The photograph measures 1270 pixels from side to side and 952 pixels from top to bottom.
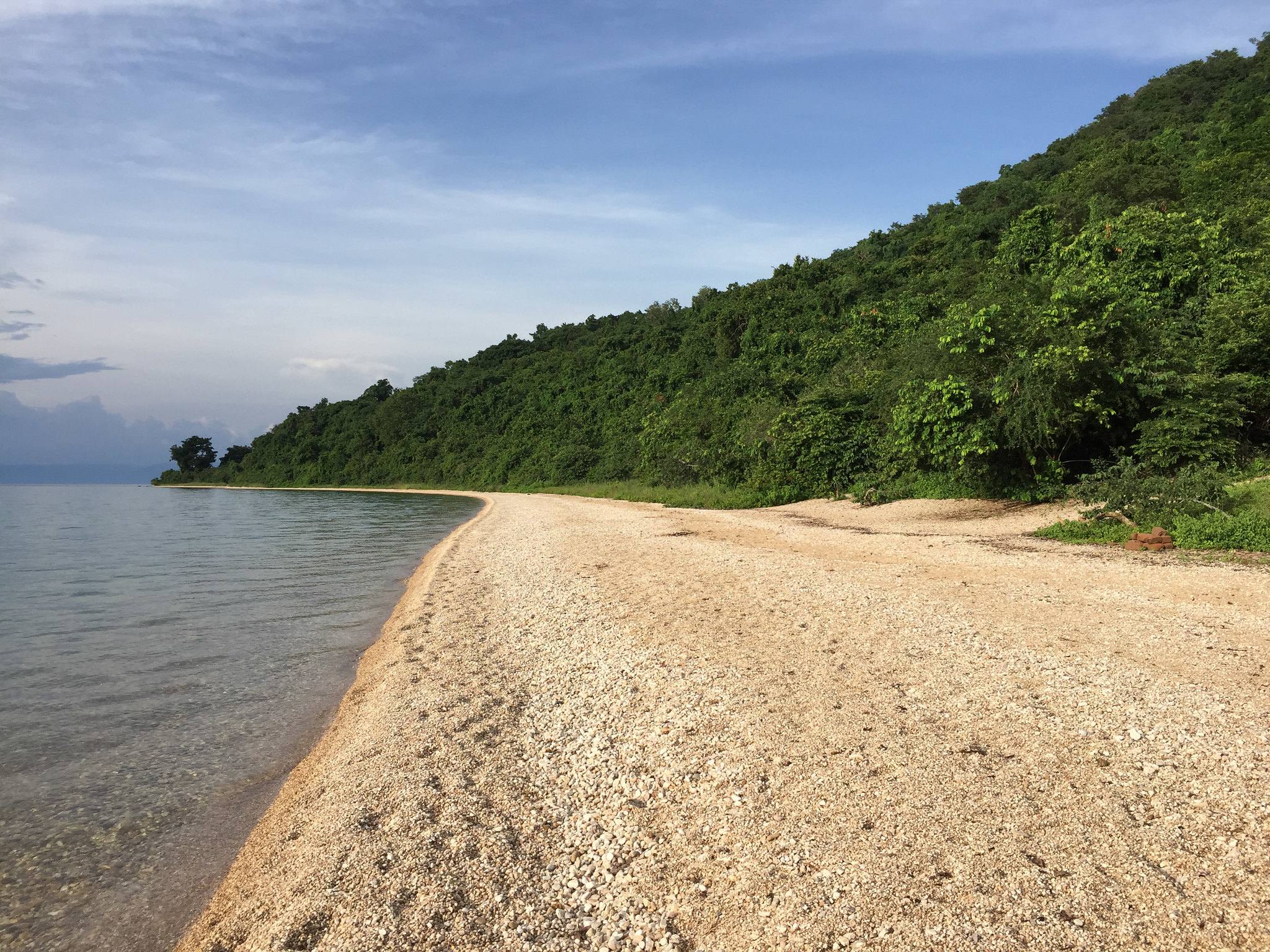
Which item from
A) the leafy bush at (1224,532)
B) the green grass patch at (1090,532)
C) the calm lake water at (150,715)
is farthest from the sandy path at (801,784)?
the green grass patch at (1090,532)

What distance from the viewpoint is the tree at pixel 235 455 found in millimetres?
105812

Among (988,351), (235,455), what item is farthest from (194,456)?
(988,351)

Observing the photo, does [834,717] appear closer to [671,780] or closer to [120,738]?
[671,780]

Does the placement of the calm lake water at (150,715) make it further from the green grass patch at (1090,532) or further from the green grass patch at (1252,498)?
the green grass patch at (1252,498)

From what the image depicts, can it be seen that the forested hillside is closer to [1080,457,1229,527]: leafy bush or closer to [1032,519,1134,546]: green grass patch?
[1080,457,1229,527]: leafy bush

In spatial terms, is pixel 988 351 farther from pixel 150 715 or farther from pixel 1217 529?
pixel 150 715

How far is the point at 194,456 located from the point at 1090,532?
12218cm

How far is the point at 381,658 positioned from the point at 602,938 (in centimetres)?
623

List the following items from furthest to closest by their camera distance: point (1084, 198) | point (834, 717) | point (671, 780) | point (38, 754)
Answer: point (1084, 198) < point (38, 754) < point (834, 717) < point (671, 780)

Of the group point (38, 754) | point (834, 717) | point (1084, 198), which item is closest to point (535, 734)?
point (834, 717)

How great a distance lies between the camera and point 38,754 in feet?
20.6

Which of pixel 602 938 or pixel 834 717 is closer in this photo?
pixel 602 938

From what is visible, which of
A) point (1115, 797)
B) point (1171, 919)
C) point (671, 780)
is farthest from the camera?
point (671, 780)

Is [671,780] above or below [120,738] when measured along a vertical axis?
above
